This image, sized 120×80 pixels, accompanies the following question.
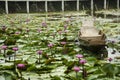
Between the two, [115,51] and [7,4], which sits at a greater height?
[7,4]

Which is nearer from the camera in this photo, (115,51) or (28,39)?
(115,51)

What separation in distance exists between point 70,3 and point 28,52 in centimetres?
3529

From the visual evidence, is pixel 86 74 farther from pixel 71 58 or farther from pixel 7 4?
pixel 7 4

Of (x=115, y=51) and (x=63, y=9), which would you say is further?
(x=63, y=9)

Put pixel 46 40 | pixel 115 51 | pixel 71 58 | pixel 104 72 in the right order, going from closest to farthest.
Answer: pixel 104 72 < pixel 71 58 < pixel 115 51 < pixel 46 40

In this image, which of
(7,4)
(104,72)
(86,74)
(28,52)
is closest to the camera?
(104,72)

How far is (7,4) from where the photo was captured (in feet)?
132

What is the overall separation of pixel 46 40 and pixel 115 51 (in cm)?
265

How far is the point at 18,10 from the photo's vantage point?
137 feet

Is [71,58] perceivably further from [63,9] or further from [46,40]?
[63,9]

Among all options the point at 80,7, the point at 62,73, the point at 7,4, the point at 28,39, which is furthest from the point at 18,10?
the point at 62,73

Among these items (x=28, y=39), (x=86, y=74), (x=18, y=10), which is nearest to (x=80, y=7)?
(x=18, y=10)

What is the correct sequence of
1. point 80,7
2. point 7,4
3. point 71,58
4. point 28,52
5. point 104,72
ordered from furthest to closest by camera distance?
point 80,7 → point 7,4 → point 28,52 → point 71,58 → point 104,72

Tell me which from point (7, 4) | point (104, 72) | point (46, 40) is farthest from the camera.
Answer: point (7, 4)
